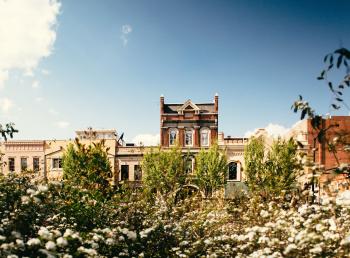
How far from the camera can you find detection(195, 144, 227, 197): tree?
2969 centimetres

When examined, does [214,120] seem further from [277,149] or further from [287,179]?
[287,179]

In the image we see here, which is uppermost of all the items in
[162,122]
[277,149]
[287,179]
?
[162,122]

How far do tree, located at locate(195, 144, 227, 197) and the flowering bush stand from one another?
52.0 ft

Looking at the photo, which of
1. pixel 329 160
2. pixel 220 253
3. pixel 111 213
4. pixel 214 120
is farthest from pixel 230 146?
pixel 220 253

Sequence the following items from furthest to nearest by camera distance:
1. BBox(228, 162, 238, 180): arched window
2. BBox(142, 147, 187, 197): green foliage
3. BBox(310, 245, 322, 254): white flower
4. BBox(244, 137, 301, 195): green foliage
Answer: BBox(228, 162, 238, 180): arched window, BBox(142, 147, 187, 197): green foliage, BBox(244, 137, 301, 195): green foliage, BBox(310, 245, 322, 254): white flower

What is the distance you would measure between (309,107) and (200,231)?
22.0ft

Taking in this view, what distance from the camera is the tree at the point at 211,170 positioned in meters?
29.7

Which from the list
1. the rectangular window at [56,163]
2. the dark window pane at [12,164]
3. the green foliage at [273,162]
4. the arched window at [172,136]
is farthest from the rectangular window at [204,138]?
the dark window pane at [12,164]

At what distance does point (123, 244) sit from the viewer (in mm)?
7445

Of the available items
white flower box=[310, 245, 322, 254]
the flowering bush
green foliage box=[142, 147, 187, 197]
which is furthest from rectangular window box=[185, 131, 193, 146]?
white flower box=[310, 245, 322, 254]

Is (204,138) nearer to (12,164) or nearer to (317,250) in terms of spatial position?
(12,164)

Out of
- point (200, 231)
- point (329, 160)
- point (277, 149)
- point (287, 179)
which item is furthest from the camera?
point (329, 160)

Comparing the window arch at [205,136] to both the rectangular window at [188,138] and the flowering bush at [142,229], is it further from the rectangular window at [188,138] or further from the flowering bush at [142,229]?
the flowering bush at [142,229]

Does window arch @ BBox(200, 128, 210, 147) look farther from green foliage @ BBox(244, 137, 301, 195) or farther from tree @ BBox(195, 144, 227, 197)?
green foliage @ BBox(244, 137, 301, 195)
